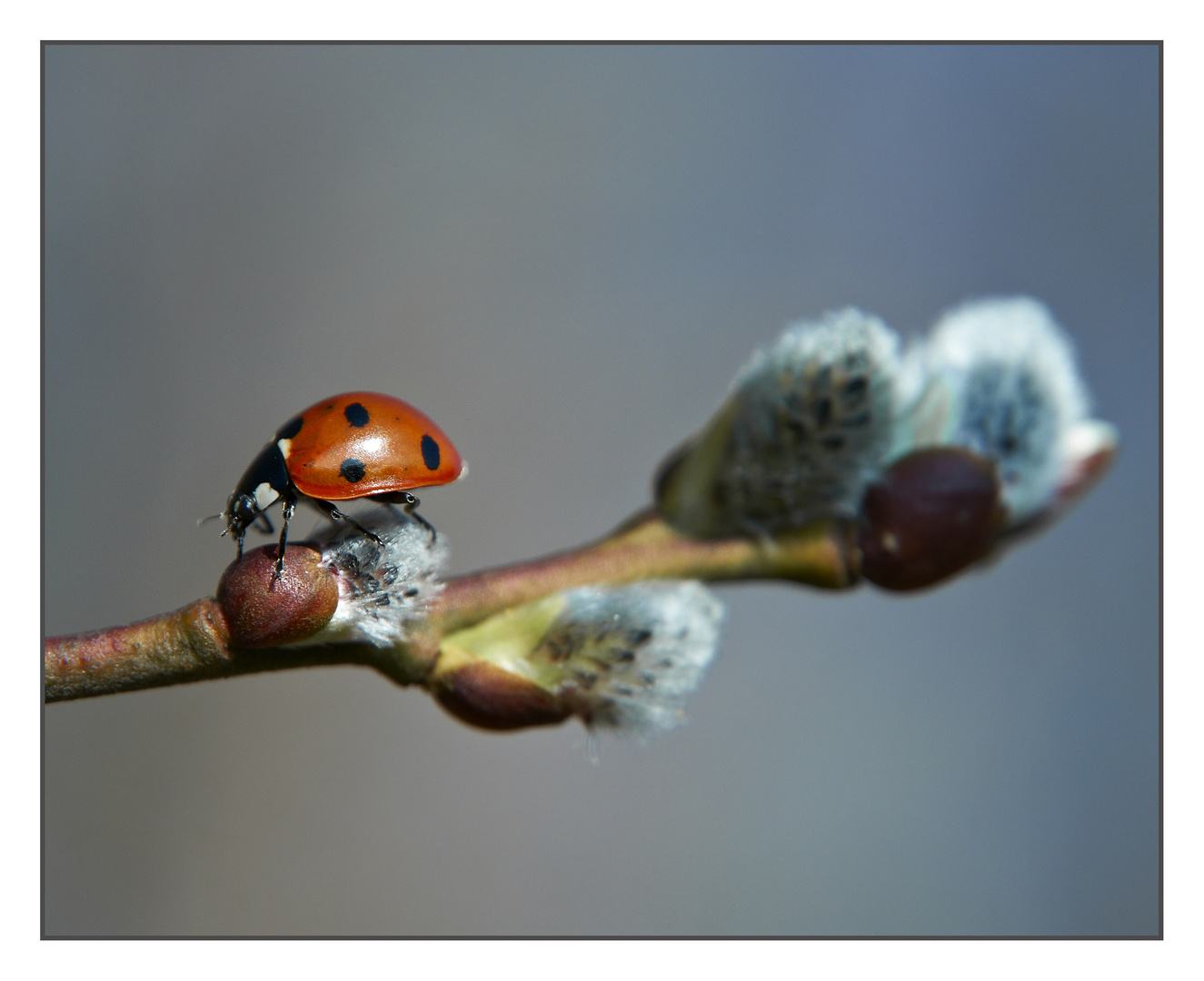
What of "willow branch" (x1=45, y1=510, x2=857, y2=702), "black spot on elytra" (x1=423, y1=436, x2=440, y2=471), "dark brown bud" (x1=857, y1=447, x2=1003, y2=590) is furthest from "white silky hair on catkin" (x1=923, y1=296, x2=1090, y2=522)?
"black spot on elytra" (x1=423, y1=436, x2=440, y2=471)

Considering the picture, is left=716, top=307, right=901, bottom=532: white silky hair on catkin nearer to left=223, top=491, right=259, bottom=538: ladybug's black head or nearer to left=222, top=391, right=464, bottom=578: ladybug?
left=222, top=391, right=464, bottom=578: ladybug

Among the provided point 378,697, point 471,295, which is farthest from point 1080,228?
point 378,697

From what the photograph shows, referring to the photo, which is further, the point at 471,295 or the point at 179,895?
the point at 471,295

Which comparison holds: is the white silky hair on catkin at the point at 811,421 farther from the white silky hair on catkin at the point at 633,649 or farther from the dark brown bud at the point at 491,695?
the dark brown bud at the point at 491,695

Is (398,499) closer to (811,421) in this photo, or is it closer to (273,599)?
(273,599)

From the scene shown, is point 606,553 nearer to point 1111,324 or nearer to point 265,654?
point 265,654

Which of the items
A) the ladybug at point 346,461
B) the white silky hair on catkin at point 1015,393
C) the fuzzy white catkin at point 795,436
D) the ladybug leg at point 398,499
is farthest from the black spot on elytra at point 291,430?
the white silky hair on catkin at point 1015,393
